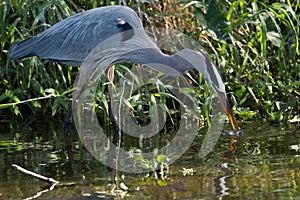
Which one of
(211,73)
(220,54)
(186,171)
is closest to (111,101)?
(220,54)

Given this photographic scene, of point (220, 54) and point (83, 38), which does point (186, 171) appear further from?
point (220, 54)

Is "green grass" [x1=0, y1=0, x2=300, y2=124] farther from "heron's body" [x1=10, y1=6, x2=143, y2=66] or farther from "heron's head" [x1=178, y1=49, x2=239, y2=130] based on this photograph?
"heron's head" [x1=178, y1=49, x2=239, y2=130]

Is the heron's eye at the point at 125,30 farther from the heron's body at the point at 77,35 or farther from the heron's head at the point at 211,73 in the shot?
the heron's head at the point at 211,73

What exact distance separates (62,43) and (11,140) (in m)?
0.71

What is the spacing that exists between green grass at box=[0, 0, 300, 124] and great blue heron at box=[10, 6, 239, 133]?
229mm

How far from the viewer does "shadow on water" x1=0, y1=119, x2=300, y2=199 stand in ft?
10.6

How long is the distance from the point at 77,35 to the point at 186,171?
1472mm

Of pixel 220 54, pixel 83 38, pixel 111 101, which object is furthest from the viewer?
pixel 220 54

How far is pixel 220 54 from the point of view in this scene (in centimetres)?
507

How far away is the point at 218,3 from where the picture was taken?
5.10m

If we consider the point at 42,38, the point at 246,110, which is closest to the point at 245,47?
the point at 246,110

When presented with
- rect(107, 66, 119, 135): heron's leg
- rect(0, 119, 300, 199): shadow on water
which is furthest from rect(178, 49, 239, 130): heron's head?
rect(107, 66, 119, 135): heron's leg

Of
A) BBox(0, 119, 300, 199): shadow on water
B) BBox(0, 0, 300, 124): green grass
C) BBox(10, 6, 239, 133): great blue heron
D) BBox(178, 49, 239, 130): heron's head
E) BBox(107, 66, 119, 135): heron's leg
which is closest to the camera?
BBox(0, 119, 300, 199): shadow on water

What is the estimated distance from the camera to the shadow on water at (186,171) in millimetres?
3240
